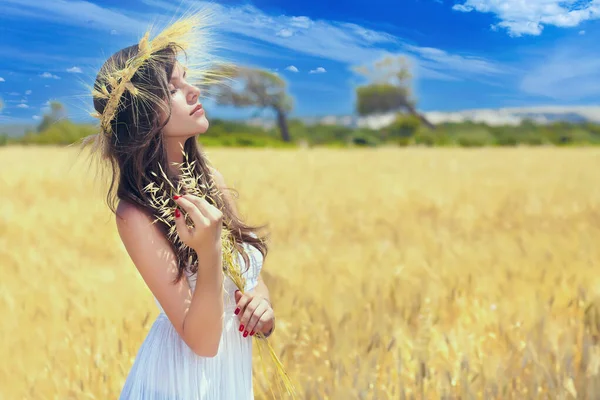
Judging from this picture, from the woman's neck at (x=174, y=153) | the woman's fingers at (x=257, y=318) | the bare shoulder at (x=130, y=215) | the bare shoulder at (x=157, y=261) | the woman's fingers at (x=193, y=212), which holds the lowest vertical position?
the woman's fingers at (x=257, y=318)

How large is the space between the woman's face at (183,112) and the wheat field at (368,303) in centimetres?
30

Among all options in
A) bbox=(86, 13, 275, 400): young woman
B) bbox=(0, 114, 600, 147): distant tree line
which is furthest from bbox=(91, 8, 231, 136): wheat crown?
bbox=(0, 114, 600, 147): distant tree line

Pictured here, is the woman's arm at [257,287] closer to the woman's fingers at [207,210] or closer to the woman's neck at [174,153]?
the woman's neck at [174,153]

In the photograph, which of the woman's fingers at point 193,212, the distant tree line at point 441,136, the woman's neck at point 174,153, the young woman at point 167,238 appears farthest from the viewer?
the distant tree line at point 441,136

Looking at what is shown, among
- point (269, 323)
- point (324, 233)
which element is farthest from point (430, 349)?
point (324, 233)

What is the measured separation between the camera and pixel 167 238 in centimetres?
157

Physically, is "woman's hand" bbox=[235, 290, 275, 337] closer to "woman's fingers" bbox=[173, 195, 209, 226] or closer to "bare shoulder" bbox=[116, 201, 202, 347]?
"bare shoulder" bbox=[116, 201, 202, 347]

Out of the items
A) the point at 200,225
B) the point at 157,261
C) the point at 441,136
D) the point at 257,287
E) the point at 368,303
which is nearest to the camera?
the point at 200,225

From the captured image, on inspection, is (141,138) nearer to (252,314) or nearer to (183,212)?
(183,212)

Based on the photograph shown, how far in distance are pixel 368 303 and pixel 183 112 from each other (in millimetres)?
1627

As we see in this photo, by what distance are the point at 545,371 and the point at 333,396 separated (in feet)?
2.17

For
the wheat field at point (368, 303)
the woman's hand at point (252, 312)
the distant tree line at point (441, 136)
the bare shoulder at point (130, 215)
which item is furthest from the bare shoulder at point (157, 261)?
the distant tree line at point (441, 136)

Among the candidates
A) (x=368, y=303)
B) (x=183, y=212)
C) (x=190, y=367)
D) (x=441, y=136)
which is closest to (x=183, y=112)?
(x=183, y=212)

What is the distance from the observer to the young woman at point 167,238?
4.93 feet
